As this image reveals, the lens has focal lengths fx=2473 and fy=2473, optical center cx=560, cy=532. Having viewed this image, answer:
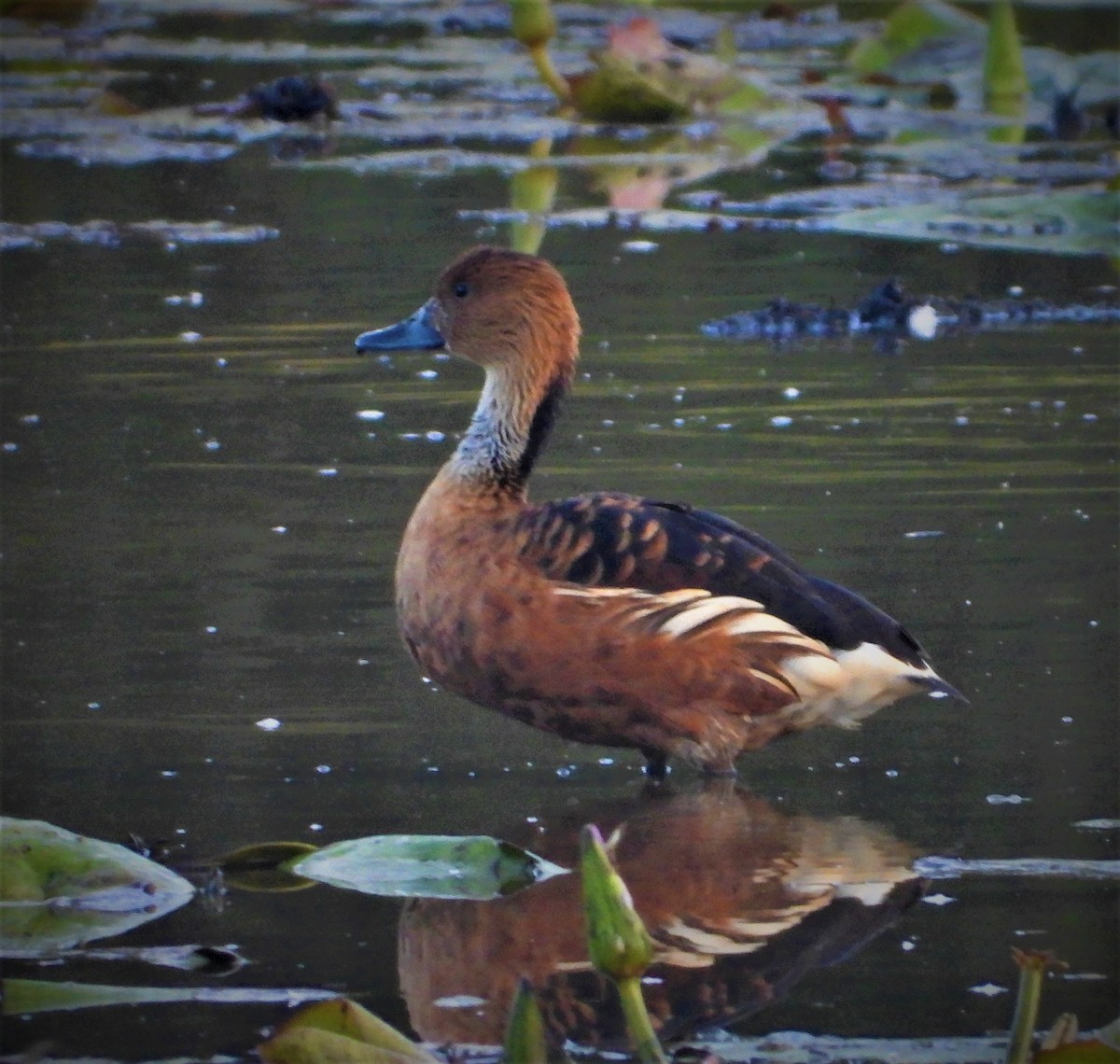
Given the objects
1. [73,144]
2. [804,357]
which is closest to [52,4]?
[73,144]

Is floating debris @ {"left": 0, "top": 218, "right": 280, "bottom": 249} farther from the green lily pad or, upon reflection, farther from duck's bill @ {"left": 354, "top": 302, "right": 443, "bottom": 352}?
duck's bill @ {"left": 354, "top": 302, "right": 443, "bottom": 352}

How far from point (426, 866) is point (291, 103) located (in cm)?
1417

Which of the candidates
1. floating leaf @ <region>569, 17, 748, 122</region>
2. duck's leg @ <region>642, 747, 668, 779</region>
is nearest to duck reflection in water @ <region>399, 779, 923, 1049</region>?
duck's leg @ <region>642, 747, 668, 779</region>

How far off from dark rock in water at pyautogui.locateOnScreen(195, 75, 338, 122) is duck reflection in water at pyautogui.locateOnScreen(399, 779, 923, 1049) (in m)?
13.5

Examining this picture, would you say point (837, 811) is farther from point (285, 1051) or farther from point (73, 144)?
point (73, 144)

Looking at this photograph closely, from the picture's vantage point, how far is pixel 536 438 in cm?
652

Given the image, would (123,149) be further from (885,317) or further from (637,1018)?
(637,1018)

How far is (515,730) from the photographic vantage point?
632 centimetres

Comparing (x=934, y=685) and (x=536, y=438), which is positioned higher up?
(x=536, y=438)

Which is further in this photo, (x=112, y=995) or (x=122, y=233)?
(x=122, y=233)

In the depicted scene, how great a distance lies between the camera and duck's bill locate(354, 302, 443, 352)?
6848 millimetres

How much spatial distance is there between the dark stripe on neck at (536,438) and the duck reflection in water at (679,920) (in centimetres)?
107

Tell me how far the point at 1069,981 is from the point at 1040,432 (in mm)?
4998

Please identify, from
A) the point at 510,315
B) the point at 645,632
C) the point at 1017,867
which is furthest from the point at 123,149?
the point at 1017,867
